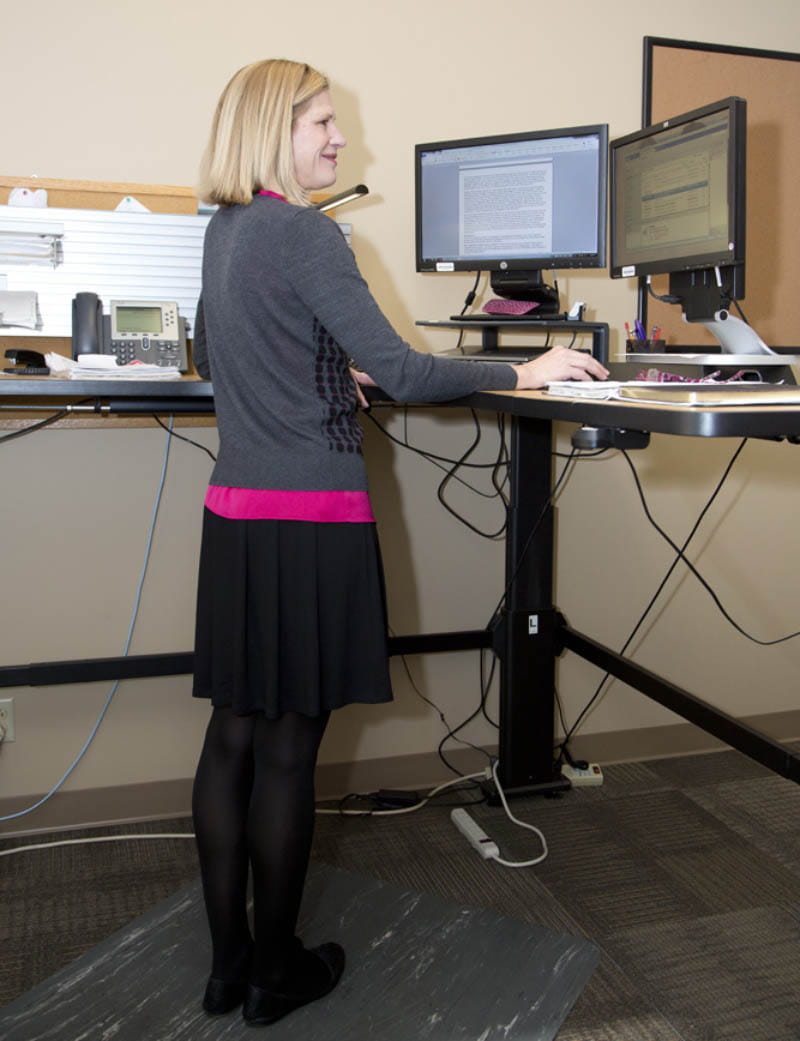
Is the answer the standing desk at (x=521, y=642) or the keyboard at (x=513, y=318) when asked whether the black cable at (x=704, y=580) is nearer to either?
the standing desk at (x=521, y=642)

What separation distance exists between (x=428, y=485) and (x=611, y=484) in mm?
502

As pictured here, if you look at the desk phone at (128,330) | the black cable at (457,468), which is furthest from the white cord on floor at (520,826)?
the desk phone at (128,330)

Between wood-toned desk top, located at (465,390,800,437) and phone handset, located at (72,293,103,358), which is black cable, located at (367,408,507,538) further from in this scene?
wood-toned desk top, located at (465,390,800,437)

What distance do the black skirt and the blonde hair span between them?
0.48 metres

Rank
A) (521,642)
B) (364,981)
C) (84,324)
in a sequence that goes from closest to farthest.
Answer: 1. (364,981)
2. (84,324)
3. (521,642)

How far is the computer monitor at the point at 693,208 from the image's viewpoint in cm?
173

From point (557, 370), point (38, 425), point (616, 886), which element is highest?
point (557, 370)

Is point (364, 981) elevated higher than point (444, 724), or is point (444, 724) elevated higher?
point (444, 724)

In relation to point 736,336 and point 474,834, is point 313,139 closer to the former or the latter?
point 736,336

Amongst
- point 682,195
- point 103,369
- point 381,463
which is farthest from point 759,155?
point 103,369

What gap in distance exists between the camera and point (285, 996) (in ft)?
5.10

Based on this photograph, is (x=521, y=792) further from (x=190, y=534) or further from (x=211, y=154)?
(x=211, y=154)

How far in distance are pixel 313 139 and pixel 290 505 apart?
0.55 metres

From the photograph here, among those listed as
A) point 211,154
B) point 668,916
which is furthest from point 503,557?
point 211,154
